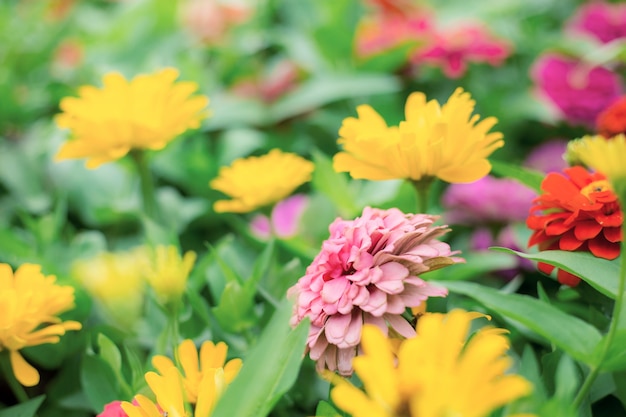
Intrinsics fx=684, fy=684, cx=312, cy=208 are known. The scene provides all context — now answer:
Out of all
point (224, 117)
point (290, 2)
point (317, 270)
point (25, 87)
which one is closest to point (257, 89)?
point (224, 117)

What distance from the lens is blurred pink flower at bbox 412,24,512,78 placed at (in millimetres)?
980

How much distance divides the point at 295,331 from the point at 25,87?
0.98 meters

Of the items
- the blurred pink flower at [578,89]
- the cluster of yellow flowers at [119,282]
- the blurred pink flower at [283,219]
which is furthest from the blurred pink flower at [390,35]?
the cluster of yellow flowers at [119,282]

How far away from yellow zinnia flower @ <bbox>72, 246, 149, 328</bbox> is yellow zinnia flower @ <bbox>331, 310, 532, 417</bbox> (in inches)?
14.6

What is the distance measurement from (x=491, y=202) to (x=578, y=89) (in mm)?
231

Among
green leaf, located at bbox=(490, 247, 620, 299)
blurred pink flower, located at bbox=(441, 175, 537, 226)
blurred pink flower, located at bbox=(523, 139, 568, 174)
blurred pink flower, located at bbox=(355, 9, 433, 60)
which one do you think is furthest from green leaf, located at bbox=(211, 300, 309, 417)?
blurred pink flower, located at bbox=(355, 9, 433, 60)

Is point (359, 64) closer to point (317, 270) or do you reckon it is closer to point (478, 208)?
point (478, 208)

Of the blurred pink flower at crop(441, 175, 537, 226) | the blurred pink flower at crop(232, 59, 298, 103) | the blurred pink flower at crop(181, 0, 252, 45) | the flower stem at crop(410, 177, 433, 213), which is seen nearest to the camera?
the flower stem at crop(410, 177, 433, 213)

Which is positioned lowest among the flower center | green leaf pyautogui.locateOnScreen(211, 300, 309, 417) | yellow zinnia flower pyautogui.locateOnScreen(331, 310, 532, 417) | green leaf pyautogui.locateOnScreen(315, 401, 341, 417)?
green leaf pyautogui.locateOnScreen(315, 401, 341, 417)

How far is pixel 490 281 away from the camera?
771 mm

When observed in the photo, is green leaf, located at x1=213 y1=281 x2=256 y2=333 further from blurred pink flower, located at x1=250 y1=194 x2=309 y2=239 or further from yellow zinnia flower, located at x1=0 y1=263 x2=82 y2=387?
blurred pink flower, located at x1=250 y1=194 x2=309 y2=239

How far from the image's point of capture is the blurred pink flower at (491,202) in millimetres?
833

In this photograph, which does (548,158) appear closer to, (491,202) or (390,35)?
(491,202)

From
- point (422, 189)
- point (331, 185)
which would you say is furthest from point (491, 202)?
point (422, 189)
